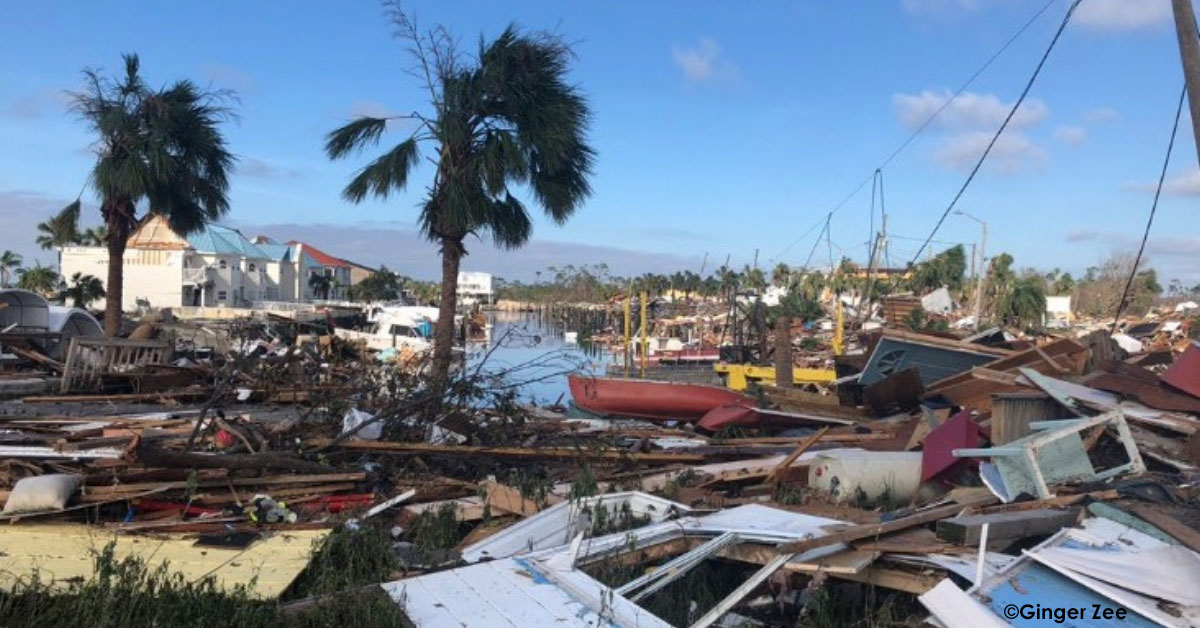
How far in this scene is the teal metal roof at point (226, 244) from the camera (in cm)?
5534

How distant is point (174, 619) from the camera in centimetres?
413

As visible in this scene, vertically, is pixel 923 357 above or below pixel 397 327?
above

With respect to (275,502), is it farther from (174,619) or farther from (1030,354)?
(1030,354)

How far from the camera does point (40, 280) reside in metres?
46.2

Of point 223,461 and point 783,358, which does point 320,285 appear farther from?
point 223,461

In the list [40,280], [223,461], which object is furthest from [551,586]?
[40,280]

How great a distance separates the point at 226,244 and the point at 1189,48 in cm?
5837

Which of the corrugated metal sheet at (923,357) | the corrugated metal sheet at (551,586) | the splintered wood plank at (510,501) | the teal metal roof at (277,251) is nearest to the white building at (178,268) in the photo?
the teal metal roof at (277,251)

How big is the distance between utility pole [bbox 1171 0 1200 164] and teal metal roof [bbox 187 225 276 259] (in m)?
52.0

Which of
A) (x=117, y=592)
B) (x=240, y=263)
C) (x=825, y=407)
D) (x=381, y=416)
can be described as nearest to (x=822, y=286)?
(x=240, y=263)

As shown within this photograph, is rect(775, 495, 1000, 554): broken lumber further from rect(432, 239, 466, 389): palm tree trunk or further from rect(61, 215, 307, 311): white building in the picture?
rect(61, 215, 307, 311): white building

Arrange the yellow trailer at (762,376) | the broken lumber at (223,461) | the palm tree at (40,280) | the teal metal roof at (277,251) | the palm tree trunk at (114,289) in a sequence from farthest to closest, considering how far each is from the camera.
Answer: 1. the teal metal roof at (277,251)
2. the palm tree at (40,280)
3. the palm tree trunk at (114,289)
4. the yellow trailer at (762,376)
5. the broken lumber at (223,461)

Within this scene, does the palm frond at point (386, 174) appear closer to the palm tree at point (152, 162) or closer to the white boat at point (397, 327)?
the palm tree at point (152, 162)

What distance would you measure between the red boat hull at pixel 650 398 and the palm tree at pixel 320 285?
64.7 m
